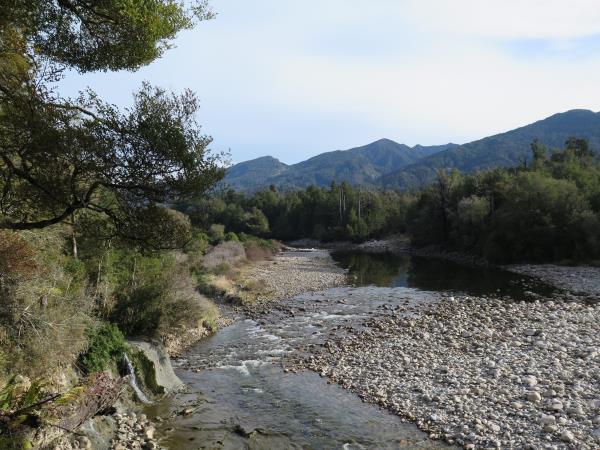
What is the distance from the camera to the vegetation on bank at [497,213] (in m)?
48.6

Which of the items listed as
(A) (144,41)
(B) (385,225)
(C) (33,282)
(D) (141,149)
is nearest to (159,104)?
(D) (141,149)

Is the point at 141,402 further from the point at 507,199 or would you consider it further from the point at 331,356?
the point at 507,199

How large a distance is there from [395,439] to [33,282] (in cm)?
987

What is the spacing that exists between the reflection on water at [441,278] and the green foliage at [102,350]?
26103 millimetres

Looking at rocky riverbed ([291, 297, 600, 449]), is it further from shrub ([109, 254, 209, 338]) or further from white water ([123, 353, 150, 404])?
white water ([123, 353, 150, 404])

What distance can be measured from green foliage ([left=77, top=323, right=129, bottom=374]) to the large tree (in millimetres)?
6274

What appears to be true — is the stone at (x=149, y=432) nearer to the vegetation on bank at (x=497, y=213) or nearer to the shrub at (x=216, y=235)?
the vegetation on bank at (x=497, y=213)

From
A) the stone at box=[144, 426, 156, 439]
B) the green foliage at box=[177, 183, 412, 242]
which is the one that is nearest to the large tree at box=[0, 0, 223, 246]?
the stone at box=[144, 426, 156, 439]

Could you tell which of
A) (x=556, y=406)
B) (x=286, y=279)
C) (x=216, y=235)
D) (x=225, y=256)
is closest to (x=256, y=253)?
(x=216, y=235)

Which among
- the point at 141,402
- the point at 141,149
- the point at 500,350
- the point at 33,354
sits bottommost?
the point at 500,350

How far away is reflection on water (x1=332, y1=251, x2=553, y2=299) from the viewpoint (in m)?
34.8

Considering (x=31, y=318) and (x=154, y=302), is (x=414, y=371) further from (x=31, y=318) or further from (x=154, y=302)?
(x=31, y=318)

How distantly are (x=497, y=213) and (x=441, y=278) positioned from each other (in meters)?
18.4

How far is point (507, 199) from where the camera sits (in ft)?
183
